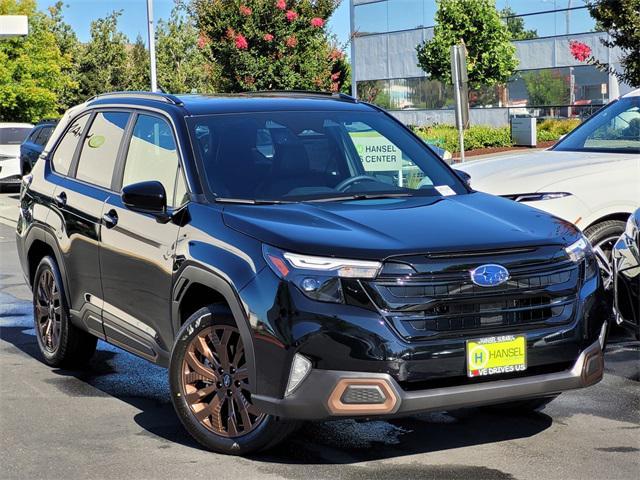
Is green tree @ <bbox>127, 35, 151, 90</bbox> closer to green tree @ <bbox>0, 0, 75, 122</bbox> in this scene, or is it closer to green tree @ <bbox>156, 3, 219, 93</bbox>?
green tree @ <bbox>156, 3, 219, 93</bbox>

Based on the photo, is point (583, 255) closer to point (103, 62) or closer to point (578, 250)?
point (578, 250)

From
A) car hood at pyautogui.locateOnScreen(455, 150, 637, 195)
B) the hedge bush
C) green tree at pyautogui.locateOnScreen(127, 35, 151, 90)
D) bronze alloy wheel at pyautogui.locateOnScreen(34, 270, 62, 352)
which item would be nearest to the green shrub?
the hedge bush

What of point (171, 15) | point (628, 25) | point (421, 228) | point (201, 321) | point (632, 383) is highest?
point (171, 15)

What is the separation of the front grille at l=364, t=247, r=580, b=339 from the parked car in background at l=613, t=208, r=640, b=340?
5.53 ft

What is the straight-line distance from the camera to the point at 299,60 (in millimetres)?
30500

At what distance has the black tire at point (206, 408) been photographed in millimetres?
5293

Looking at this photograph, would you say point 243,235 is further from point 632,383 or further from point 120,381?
point 632,383

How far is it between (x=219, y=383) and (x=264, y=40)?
25.2 meters

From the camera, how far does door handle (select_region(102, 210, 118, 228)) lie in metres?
6.50

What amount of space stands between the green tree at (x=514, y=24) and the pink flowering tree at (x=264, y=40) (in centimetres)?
1458

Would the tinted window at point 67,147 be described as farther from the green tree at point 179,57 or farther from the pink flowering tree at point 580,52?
the green tree at point 179,57

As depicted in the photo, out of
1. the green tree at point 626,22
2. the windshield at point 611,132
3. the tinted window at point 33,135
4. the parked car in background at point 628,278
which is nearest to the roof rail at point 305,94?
the parked car in background at point 628,278

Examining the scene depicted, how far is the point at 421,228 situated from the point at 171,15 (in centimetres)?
5686

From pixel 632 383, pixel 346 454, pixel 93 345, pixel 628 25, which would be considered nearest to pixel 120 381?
pixel 93 345
